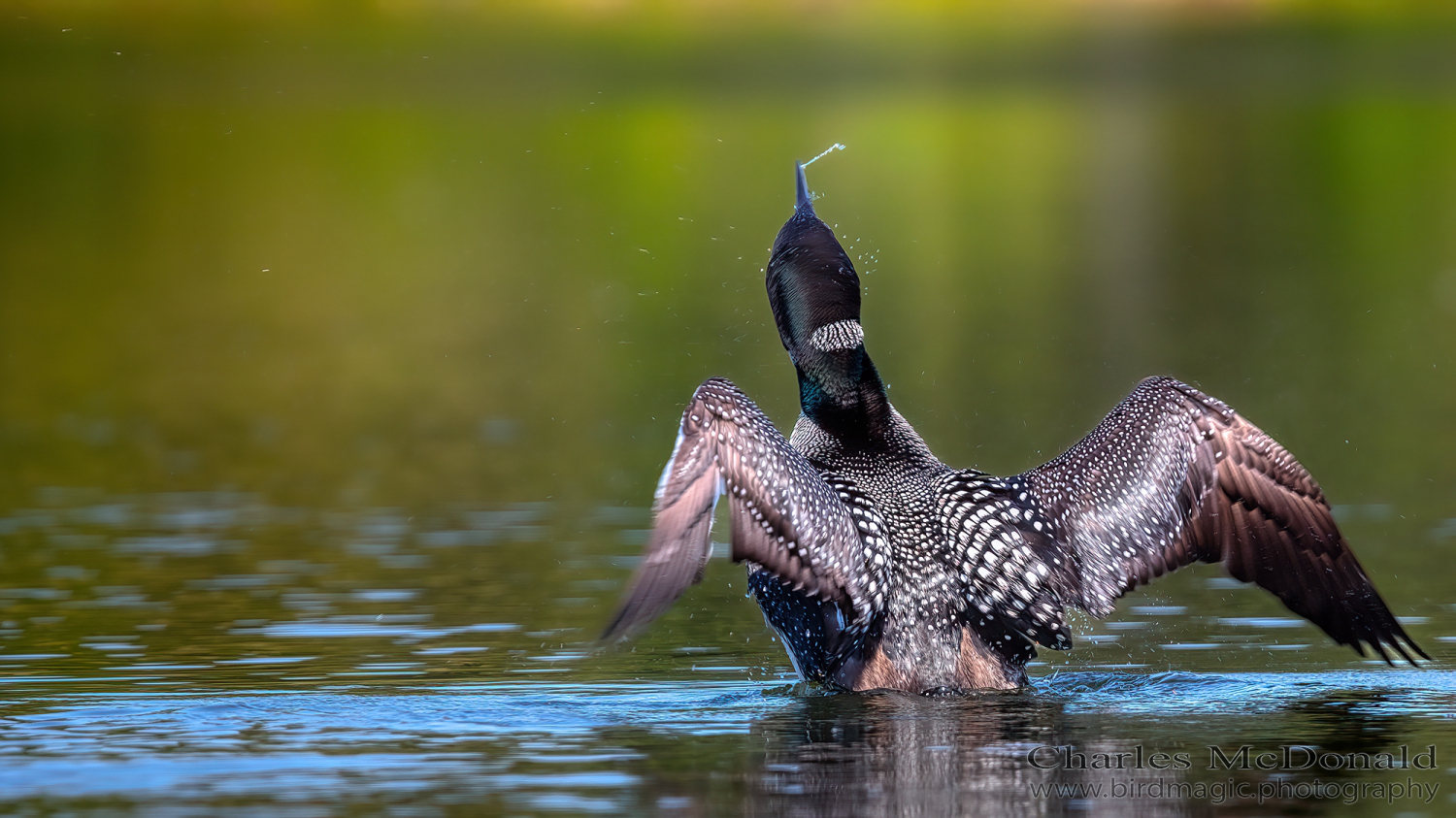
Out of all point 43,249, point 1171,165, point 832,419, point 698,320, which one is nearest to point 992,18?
point 1171,165

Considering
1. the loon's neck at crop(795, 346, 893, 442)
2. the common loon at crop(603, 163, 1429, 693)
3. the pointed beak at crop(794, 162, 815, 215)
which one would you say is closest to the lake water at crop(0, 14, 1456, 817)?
the common loon at crop(603, 163, 1429, 693)

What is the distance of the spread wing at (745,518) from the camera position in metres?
7.74

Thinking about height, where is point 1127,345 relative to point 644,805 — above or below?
above

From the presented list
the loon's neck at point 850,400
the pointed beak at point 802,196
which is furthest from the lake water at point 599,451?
the pointed beak at point 802,196

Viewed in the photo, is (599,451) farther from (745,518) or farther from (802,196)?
(745,518)

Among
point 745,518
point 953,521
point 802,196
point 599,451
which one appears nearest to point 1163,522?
point 953,521

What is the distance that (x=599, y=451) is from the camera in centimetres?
1628

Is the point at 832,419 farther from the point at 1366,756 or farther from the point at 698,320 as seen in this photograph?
the point at 698,320

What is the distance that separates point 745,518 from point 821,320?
131 centimetres

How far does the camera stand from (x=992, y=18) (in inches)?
3649

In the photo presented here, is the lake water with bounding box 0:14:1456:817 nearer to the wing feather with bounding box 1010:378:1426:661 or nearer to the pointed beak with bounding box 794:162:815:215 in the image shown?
the wing feather with bounding box 1010:378:1426:661

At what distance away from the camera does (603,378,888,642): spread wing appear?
25.4ft

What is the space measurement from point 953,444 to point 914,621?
754 centimetres

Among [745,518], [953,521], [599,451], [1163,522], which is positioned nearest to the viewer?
[745,518]
